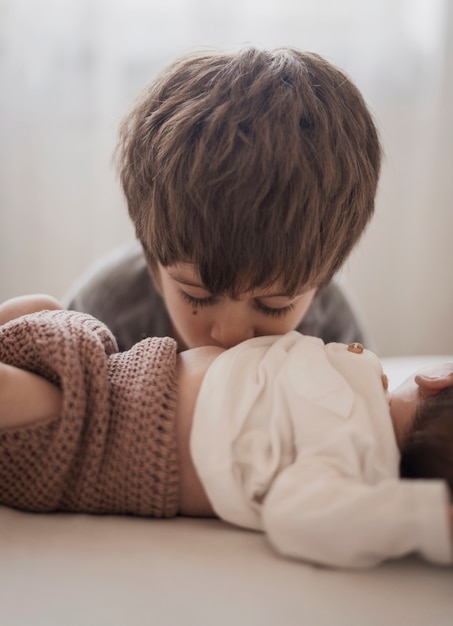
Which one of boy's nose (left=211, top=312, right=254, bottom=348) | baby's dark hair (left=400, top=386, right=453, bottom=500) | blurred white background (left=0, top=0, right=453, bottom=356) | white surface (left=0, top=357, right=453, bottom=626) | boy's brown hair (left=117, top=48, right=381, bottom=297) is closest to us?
white surface (left=0, top=357, right=453, bottom=626)

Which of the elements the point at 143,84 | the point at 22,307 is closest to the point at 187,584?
the point at 22,307

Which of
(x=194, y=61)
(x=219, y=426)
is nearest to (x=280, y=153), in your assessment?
(x=194, y=61)

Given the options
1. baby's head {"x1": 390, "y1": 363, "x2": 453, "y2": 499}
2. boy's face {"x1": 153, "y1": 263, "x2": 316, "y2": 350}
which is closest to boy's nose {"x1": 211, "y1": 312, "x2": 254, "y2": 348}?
boy's face {"x1": 153, "y1": 263, "x2": 316, "y2": 350}

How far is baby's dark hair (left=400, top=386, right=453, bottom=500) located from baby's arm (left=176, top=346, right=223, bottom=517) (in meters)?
0.22

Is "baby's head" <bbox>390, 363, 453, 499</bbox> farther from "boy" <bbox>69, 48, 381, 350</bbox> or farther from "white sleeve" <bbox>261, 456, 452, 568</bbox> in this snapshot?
"boy" <bbox>69, 48, 381, 350</bbox>

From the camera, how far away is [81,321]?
0.81 metres

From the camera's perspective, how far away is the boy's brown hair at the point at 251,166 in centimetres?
81

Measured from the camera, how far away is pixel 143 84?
1.79 m

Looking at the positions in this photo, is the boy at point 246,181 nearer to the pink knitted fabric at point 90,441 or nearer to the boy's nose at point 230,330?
the boy's nose at point 230,330

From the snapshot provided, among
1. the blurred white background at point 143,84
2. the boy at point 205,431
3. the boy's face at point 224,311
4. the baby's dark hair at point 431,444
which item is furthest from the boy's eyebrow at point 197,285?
the blurred white background at point 143,84

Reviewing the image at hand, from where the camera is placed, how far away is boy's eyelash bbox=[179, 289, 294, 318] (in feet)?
3.05

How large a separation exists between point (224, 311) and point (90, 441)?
291 mm

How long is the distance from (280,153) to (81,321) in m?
0.32

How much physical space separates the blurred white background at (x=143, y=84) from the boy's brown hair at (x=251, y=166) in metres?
0.88
